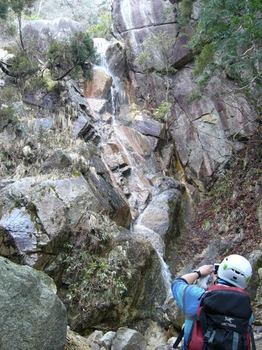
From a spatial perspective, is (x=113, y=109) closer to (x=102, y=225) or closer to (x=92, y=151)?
(x=92, y=151)

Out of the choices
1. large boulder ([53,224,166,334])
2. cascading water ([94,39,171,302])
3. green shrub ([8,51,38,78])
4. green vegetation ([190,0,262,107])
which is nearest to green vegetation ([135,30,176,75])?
cascading water ([94,39,171,302])

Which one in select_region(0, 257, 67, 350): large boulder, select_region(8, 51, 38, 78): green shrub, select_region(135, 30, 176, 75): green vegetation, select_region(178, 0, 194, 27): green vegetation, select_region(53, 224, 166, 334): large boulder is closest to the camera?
select_region(0, 257, 67, 350): large boulder

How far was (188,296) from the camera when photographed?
310 centimetres

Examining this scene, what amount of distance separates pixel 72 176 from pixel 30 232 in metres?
2.02

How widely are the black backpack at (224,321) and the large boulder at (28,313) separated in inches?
71.0

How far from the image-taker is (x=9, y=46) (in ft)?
49.9

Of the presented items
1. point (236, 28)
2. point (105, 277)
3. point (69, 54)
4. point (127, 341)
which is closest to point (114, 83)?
point (69, 54)

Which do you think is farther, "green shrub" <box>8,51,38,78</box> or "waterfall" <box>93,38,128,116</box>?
"waterfall" <box>93,38,128,116</box>

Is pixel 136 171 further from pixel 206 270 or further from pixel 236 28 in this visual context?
pixel 206 270

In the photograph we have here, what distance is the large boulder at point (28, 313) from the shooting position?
3.99 meters

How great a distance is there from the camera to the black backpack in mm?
2855

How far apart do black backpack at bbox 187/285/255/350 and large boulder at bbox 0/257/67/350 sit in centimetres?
180

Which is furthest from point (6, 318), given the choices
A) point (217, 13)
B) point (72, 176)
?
point (217, 13)

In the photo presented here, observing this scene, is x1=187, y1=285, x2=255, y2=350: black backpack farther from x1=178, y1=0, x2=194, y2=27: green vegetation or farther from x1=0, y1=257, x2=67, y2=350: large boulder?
x1=178, y1=0, x2=194, y2=27: green vegetation
